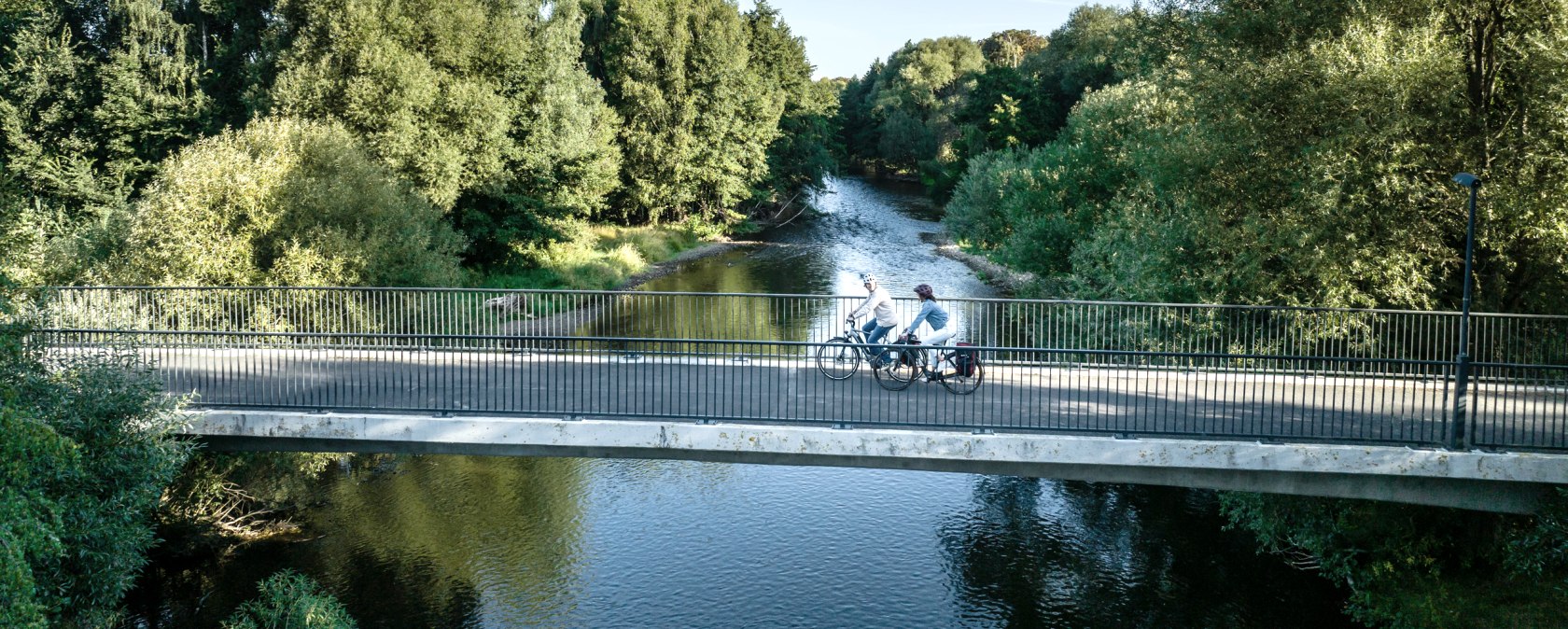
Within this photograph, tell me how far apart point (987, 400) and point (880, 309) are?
2.88 meters

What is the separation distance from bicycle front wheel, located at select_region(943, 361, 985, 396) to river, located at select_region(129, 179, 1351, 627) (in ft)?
10.5

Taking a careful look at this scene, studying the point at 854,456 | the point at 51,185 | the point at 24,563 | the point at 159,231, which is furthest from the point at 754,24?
the point at 24,563

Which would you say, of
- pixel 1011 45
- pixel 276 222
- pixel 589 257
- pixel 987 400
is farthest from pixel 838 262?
pixel 1011 45

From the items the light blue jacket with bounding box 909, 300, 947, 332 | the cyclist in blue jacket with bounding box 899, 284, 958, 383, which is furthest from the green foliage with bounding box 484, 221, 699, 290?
the light blue jacket with bounding box 909, 300, 947, 332

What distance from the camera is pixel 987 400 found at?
15406 mm

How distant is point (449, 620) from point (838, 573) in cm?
572

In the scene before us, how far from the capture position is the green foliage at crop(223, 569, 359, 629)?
14438 mm

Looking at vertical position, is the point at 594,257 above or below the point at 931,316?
above

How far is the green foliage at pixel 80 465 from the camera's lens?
32.4 feet

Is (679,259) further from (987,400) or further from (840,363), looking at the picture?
(987,400)

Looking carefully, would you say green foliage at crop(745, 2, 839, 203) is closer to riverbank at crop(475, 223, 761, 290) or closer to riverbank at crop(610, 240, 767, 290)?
riverbank at crop(610, 240, 767, 290)

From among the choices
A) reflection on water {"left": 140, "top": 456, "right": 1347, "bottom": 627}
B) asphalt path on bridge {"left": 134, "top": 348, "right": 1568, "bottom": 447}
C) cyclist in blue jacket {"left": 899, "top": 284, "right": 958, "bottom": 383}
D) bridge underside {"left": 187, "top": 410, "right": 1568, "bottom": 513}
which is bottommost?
reflection on water {"left": 140, "top": 456, "right": 1347, "bottom": 627}

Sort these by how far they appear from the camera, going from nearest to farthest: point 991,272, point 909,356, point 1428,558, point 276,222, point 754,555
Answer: point 1428,558 < point 909,356 < point 754,555 < point 276,222 < point 991,272

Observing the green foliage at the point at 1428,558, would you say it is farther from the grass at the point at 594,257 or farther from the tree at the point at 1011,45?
the tree at the point at 1011,45
